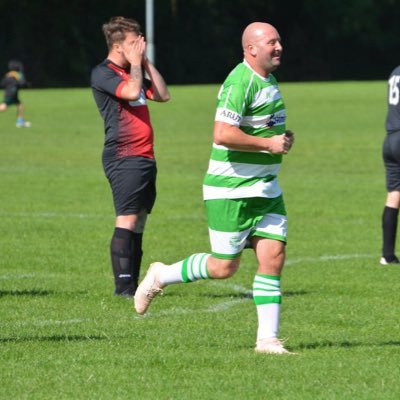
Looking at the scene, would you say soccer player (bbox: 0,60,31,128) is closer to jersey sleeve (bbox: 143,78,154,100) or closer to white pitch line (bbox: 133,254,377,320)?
white pitch line (bbox: 133,254,377,320)

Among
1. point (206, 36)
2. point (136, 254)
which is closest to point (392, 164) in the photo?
point (136, 254)

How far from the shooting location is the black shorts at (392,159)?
38.0 feet

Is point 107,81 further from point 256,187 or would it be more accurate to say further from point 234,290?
point 256,187

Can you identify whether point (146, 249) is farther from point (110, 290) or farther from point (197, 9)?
point (197, 9)

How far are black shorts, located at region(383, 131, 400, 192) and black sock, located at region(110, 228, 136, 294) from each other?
2.85 m

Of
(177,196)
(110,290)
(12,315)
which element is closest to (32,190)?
(177,196)

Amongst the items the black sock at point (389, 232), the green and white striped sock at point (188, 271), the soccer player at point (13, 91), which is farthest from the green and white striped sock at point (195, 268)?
the soccer player at point (13, 91)

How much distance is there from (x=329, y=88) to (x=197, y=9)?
21614mm

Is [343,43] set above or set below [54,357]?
below

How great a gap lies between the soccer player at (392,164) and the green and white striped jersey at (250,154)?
4.02 metres

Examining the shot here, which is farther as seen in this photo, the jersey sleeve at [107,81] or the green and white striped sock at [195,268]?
the jersey sleeve at [107,81]

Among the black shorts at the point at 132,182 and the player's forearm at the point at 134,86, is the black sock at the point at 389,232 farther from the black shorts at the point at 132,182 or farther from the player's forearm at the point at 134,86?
the player's forearm at the point at 134,86

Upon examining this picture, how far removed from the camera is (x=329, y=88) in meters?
53.7

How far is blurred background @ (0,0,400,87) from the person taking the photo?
2613 inches
